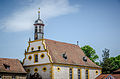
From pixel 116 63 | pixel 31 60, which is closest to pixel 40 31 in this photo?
pixel 31 60

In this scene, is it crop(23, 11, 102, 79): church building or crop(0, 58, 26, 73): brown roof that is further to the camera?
crop(23, 11, 102, 79): church building

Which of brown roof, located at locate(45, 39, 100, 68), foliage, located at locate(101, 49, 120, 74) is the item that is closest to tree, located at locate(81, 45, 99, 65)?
foliage, located at locate(101, 49, 120, 74)

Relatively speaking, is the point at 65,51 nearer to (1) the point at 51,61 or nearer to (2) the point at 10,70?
(1) the point at 51,61

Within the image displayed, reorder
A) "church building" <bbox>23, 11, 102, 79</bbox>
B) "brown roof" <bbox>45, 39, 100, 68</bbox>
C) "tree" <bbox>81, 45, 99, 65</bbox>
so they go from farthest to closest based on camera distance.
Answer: "tree" <bbox>81, 45, 99, 65</bbox>, "brown roof" <bbox>45, 39, 100, 68</bbox>, "church building" <bbox>23, 11, 102, 79</bbox>

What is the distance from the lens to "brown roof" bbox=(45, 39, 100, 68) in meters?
46.8

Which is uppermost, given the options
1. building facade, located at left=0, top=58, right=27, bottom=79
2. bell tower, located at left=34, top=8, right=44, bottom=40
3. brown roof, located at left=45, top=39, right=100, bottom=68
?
bell tower, located at left=34, top=8, right=44, bottom=40

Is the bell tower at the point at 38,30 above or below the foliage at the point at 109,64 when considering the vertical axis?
above

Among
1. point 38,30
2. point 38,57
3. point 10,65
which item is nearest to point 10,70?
point 10,65

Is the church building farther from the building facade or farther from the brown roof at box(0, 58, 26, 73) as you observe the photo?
the brown roof at box(0, 58, 26, 73)

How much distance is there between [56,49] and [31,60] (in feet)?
18.1

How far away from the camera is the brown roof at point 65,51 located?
46753 millimetres

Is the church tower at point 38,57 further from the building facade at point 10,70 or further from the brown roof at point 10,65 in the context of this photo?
the brown roof at point 10,65

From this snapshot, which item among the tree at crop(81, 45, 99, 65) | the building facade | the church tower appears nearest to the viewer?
the building facade

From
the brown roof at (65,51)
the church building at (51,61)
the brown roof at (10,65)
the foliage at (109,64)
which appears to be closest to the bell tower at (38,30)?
the church building at (51,61)
